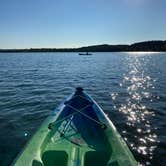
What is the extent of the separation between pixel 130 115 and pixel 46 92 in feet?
26.8

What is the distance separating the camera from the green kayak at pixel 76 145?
17.2 feet

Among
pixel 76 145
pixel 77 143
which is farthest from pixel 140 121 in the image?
pixel 76 145

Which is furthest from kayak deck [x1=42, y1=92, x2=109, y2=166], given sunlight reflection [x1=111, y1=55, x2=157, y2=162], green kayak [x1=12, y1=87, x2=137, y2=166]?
sunlight reflection [x1=111, y1=55, x2=157, y2=162]

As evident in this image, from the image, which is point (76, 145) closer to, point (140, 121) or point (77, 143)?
point (77, 143)

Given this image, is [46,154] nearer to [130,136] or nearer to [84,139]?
[84,139]

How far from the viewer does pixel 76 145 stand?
666 cm

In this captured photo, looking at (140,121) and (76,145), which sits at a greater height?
(76,145)

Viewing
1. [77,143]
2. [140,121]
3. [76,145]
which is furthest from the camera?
[140,121]

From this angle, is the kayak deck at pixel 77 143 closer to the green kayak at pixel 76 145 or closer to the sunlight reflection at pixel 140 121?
the green kayak at pixel 76 145

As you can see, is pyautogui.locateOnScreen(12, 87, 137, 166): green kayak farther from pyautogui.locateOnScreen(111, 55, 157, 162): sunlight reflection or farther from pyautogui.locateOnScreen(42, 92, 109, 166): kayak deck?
pyautogui.locateOnScreen(111, 55, 157, 162): sunlight reflection

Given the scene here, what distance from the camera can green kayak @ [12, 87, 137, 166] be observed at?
206 inches

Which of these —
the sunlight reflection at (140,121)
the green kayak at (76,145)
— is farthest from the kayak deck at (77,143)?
the sunlight reflection at (140,121)

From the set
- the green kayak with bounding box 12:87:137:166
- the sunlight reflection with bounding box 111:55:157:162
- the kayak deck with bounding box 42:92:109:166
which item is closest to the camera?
the green kayak with bounding box 12:87:137:166

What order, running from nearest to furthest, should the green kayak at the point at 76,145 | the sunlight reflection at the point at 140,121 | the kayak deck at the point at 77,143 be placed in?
the green kayak at the point at 76,145 → the kayak deck at the point at 77,143 → the sunlight reflection at the point at 140,121
